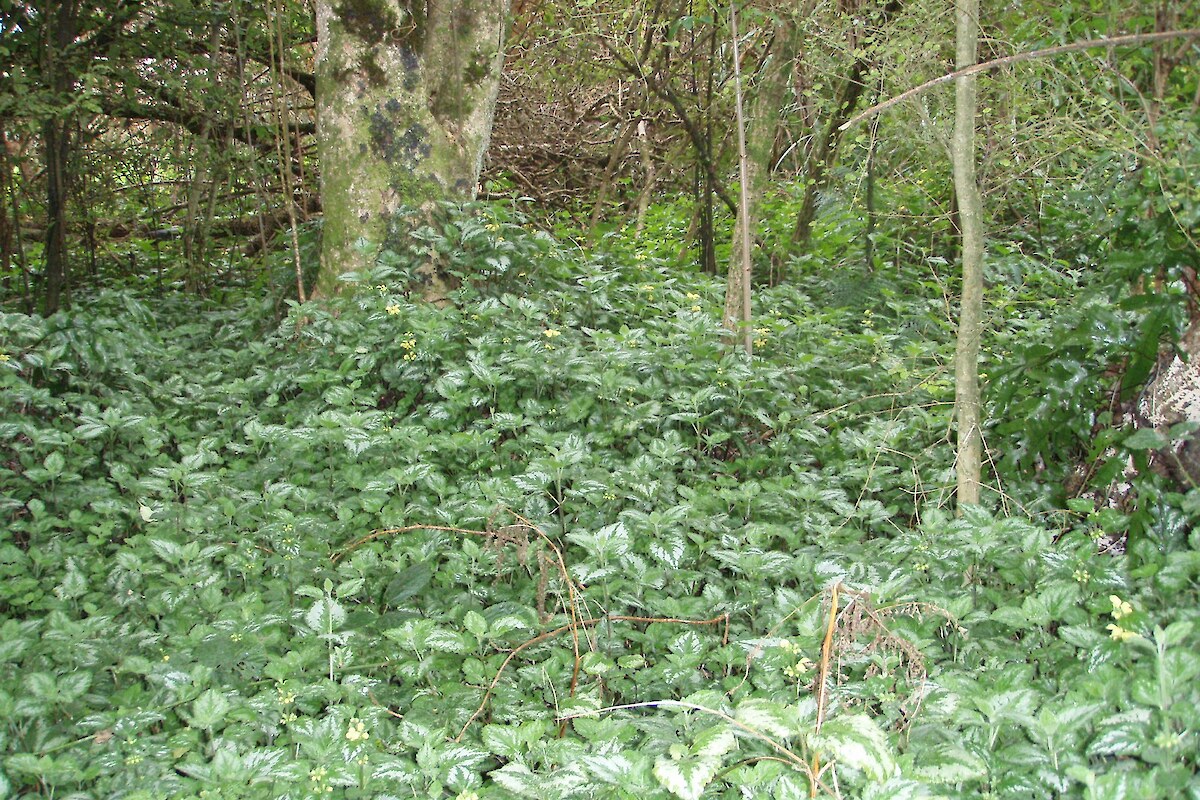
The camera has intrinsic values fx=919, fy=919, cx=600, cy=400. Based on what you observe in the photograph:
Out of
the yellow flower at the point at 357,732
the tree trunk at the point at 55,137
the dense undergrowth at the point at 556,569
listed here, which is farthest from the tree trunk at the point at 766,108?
the tree trunk at the point at 55,137

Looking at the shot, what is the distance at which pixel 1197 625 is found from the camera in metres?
1.98

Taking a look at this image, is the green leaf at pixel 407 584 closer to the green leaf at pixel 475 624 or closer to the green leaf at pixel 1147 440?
the green leaf at pixel 475 624

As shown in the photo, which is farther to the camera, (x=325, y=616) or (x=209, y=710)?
(x=325, y=616)

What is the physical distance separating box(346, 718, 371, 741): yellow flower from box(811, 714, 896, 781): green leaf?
1021 mm

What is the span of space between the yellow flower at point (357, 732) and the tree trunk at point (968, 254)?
1975 mm

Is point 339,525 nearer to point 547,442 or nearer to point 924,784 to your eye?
point 547,442

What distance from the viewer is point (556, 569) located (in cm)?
288

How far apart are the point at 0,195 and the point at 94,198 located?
599mm

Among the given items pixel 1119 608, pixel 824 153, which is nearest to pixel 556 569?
pixel 1119 608

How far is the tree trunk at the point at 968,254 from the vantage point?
2.97 m

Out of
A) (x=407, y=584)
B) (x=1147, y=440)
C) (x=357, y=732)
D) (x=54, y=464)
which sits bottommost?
(x=357, y=732)

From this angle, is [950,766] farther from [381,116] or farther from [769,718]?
[381,116]

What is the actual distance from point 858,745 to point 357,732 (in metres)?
1.10

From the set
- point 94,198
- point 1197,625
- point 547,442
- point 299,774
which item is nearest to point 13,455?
point 547,442
